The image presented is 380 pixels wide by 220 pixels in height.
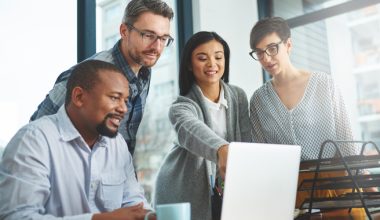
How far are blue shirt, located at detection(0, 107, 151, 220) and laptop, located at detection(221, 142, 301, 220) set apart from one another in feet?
1.34

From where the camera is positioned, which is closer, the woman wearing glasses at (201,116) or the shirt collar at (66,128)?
the shirt collar at (66,128)

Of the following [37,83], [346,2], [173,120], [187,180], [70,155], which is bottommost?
[187,180]

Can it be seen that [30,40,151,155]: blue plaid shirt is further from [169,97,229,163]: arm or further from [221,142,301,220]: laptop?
[221,142,301,220]: laptop

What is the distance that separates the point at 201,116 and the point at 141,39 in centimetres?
42

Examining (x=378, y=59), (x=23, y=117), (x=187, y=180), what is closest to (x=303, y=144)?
(x=187, y=180)

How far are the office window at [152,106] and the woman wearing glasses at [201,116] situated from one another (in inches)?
32.9

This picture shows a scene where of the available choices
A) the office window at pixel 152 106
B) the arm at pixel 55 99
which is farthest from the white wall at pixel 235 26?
the arm at pixel 55 99

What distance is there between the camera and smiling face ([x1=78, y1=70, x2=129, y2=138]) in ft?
4.44

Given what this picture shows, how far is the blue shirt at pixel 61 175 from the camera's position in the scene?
3.63 feet

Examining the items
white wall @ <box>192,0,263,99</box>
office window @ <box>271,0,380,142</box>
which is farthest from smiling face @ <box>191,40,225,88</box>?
office window @ <box>271,0,380,142</box>

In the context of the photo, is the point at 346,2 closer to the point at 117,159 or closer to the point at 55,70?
the point at 55,70

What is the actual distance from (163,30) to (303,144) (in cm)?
77

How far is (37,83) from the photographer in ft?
7.06

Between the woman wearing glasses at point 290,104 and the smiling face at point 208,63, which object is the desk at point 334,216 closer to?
the woman wearing glasses at point 290,104
